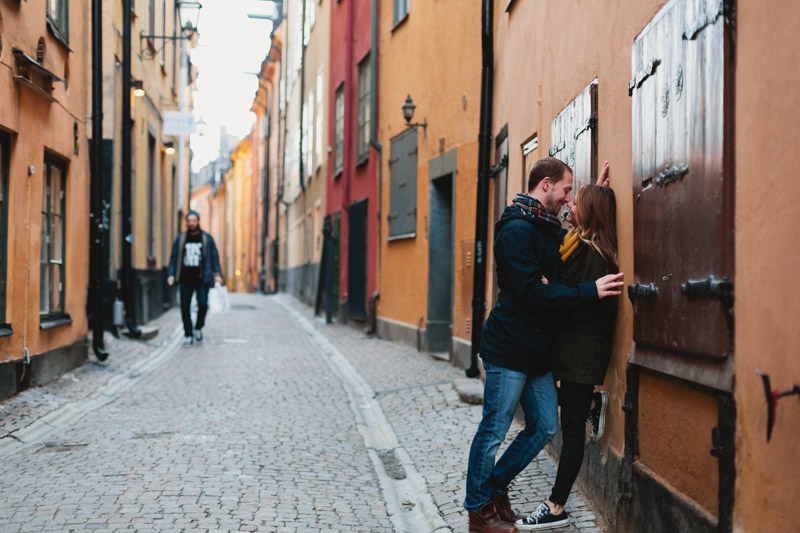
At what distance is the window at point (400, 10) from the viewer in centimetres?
1405

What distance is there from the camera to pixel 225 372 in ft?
35.4

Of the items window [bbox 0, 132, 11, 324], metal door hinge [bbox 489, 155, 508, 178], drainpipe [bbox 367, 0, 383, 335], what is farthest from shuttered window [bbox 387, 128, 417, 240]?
window [bbox 0, 132, 11, 324]

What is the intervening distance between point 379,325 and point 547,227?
10866 mm

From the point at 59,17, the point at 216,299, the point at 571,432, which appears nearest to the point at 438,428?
the point at 571,432

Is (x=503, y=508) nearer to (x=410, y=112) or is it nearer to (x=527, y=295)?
(x=527, y=295)

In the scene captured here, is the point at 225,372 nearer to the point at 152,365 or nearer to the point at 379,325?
the point at 152,365

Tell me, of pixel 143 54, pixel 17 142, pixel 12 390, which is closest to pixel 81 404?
pixel 12 390

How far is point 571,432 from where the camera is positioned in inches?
176

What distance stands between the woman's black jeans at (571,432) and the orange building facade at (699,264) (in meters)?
0.19

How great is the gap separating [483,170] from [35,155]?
4284 mm

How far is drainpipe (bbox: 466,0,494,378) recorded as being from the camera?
31.2 ft

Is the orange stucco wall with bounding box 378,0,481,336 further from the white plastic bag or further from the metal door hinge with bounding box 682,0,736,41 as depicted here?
the metal door hinge with bounding box 682,0,736,41

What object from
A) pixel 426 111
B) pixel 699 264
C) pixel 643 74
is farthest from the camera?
pixel 426 111

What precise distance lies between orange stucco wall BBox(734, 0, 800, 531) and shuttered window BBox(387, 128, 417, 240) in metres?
10.1
